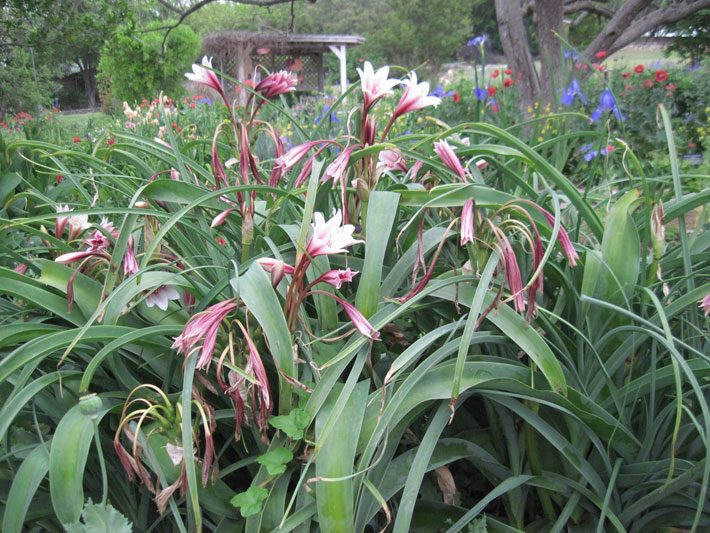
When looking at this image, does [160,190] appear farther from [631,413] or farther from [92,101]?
[92,101]

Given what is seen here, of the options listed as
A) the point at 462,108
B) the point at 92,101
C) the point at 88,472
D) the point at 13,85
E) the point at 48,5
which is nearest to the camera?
the point at 88,472

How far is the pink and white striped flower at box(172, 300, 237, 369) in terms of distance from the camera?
97 centimetres

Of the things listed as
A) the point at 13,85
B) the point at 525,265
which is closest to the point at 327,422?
the point at 525,265

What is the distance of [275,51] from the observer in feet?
74.8

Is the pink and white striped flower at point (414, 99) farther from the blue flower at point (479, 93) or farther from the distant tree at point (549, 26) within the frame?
the distant tree at point (549, 26)

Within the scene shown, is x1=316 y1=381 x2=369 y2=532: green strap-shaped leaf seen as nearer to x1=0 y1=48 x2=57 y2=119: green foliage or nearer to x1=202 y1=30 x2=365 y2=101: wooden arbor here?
x1=0 y1=48 x2=57 y2=119: green foliage

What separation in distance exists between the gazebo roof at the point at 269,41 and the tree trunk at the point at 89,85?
14.8m

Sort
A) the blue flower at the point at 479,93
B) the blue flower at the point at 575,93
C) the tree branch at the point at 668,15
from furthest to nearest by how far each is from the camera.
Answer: the tree branch at the point at 668,15 → the blue flower at the point at 575,93 → the blue flower at the point at 479,93

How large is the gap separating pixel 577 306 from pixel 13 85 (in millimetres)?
18578

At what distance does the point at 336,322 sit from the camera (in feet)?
4.01

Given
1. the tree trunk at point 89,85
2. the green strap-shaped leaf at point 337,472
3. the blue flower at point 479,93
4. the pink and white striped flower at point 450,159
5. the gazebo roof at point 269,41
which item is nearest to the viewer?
the green strap-shaped leaf at point 337,472

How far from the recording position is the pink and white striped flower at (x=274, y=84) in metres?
1.35

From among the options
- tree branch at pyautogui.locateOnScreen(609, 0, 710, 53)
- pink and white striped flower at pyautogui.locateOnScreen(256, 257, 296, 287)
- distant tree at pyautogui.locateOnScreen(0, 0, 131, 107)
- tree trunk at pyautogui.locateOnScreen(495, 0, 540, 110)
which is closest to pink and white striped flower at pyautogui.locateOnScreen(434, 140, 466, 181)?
pink and white striped flower at pyautogui.locateOnScreen(256, 257, 296, 287)

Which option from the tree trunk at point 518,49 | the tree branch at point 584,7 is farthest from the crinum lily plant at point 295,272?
the tree branch at point 584,7
